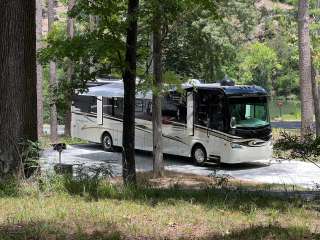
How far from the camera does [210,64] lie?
2834cm

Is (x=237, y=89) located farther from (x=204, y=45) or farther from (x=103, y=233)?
(x=103, y=233)

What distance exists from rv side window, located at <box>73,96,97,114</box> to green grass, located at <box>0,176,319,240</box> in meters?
17.9

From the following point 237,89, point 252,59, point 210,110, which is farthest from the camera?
point 252,59

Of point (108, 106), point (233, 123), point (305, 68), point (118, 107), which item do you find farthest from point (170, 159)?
point (305, 68)

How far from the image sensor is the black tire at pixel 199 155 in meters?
21.2

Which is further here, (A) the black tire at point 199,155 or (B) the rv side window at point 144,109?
(B) the rv side window at point 144,109

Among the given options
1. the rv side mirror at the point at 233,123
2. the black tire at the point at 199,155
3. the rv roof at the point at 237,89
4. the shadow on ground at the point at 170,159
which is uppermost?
the rv roof at the point at 237,89

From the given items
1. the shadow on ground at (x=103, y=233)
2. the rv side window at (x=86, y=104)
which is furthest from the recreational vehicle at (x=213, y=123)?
the shadow on ground at (x=103, y=233)

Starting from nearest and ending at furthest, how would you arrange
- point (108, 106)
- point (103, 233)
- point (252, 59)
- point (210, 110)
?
point (103, 233) < point (210, 110) < point (108, 106) < point (252, 59)

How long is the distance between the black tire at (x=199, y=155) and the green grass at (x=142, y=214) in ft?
43.1

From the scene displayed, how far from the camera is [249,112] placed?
824 inches

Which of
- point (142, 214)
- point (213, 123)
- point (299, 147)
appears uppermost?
point (299, 147)

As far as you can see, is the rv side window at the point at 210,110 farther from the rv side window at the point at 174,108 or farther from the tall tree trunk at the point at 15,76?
the tall tree trunk at the point at 15,76

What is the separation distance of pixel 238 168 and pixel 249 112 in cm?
208
